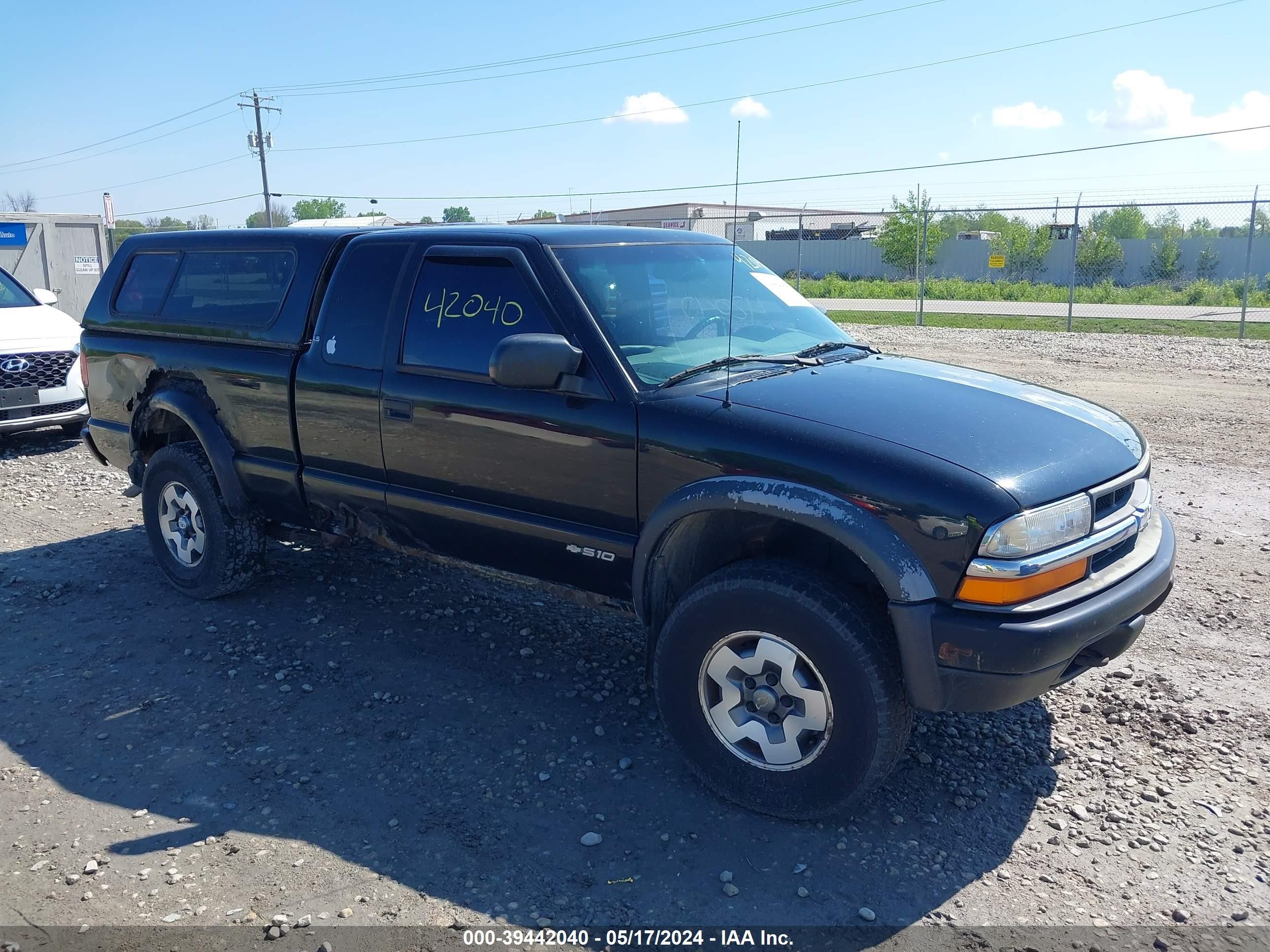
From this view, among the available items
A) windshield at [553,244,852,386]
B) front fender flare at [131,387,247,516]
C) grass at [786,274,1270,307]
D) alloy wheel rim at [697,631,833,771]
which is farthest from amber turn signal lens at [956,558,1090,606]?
grass at [786,274,1270,307]

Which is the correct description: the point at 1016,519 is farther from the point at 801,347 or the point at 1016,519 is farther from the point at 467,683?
the point at 467,683

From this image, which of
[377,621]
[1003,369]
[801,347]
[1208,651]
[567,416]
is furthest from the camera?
[1003,369]

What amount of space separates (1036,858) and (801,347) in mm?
2171

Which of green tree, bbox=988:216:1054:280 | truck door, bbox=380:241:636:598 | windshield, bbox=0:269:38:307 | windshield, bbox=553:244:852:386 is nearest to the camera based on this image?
truck door, bbox=380:241:636:598

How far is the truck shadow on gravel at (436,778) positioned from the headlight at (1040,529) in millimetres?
1036

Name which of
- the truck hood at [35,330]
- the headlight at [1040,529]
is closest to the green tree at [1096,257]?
the truck hood at [35,330]

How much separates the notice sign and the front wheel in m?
18.3

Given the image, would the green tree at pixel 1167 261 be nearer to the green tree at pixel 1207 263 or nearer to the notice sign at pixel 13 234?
the green tree at pixel 1207 263

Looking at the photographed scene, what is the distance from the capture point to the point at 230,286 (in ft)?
17.0

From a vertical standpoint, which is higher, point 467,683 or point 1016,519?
point 1016,519

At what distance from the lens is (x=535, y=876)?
122 inches

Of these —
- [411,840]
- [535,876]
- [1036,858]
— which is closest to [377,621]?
[411,840]

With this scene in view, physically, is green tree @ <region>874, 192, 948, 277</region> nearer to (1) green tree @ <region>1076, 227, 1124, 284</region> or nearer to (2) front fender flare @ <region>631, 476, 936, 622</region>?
(1) green tree @ <region>1076, 227, 1124, 284</region>

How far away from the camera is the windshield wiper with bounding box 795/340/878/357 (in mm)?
4188
